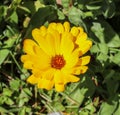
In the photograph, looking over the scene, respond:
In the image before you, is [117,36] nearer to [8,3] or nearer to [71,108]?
[71,108]

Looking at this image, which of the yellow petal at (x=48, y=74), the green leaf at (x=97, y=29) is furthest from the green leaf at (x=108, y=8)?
the yellow petal at (x=48, y=74)

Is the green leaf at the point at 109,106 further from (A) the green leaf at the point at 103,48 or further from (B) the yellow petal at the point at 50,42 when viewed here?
(B) the yellow petal at the point at 50,42

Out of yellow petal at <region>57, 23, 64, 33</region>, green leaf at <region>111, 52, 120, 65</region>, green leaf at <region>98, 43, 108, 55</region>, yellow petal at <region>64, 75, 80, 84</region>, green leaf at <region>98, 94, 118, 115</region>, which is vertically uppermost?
yellow petal at <region>57, 23, 64, 33</region>

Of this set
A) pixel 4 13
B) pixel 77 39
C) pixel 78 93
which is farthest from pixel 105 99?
pixel 4 13

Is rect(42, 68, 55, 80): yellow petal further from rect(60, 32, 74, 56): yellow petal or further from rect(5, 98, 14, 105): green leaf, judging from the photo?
rect(5, 98, 14, 105): green leaf

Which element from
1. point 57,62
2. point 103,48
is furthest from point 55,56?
point 103,48

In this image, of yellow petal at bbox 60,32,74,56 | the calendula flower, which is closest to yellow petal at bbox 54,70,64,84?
the calendula flower

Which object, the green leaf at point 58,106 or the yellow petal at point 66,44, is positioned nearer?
the yellow petal at point 66,44
